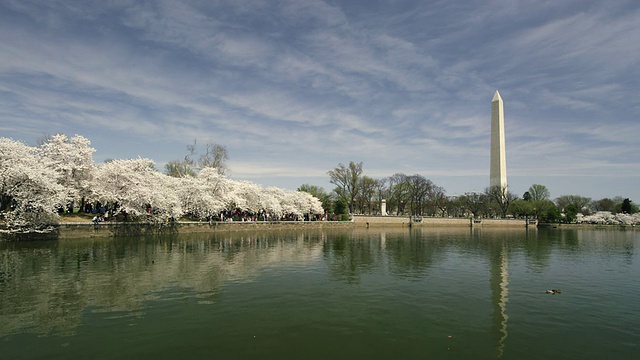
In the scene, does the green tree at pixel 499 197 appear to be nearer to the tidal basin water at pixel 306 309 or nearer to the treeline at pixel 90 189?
the treeline at pixel 90 189

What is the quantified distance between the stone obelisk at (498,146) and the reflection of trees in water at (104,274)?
85.7 meters

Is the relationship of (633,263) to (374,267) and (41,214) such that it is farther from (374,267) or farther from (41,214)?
(41,214)

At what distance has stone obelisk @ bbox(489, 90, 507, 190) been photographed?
334 ft

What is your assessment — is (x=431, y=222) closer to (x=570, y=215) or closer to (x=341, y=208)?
(x=341, y=208)

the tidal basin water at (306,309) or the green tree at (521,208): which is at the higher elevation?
the green tree at (521,208)

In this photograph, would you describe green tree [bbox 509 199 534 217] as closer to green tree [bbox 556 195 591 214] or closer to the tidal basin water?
green tree [bbox 556 195 591 214]

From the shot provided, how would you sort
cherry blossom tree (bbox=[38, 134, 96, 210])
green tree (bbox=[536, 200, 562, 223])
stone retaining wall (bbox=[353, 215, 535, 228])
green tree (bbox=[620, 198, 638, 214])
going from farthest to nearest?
green tree (bbox=[620, 198, 638, 214]) < green tree (bbox=[536, 200, 562, 223]) < stone retaining wall (bbox=[353, 215, 535, 228]) < cherry blossom tree (bbox=[38, 134, 96, 210])

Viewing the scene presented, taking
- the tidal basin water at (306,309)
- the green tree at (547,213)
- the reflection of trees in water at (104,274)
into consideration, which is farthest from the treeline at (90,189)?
the green tree at (547,213)

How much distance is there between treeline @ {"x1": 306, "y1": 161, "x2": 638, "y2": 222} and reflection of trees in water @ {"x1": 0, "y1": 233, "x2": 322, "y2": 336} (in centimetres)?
5990

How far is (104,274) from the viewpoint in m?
20.9

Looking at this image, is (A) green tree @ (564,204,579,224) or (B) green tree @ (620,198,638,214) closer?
(A) green tree @ (564,204,579,224)

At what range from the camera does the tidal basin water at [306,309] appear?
10.9 m

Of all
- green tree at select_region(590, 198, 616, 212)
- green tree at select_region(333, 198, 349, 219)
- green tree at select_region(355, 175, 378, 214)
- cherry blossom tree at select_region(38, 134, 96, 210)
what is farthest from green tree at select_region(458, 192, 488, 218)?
cherry blossom tree at select_region(38, 134, 96, 210)

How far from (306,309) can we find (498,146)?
10188cm
